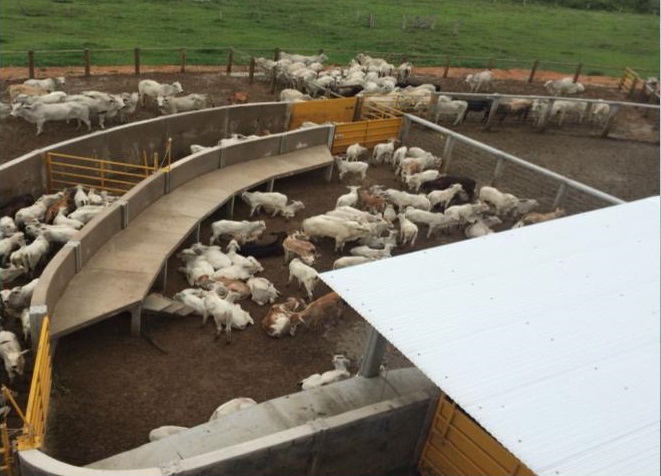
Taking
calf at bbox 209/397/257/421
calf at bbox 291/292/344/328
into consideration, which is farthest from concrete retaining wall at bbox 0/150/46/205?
calf at bbox 209/397/257/421

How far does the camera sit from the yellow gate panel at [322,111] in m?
19.9

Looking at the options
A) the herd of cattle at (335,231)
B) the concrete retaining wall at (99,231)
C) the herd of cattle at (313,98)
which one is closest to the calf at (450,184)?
the herd of cattle at (335,231)

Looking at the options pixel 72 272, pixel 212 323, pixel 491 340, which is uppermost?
pixel 491 340

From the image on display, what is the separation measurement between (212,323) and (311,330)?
69.7 inches

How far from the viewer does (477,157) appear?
1905 cm

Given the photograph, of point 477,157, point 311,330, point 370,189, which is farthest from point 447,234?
point 311,330

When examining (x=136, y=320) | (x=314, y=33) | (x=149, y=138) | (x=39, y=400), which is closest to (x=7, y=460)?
(x=39, y=400)

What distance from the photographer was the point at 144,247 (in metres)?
11.8

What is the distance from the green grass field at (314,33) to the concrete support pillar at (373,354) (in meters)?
20.5

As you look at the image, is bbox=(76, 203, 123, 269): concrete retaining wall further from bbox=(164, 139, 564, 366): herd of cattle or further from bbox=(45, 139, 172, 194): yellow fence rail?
bbox=(45, 139, 172, 194): yellow fence rail

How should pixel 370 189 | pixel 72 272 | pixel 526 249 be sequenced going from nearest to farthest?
pixel 526 249 < pixel 72 272 < pixel 370 189

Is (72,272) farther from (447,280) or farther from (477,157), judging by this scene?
(477,157)

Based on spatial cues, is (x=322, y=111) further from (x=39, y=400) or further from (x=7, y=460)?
(x=7, y=460)

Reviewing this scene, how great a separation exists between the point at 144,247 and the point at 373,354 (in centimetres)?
524
